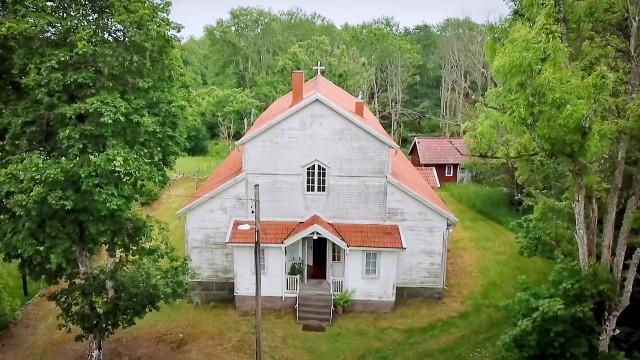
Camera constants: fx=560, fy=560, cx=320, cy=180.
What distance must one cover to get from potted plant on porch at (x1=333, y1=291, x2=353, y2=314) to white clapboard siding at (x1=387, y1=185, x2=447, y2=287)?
8.63 ft

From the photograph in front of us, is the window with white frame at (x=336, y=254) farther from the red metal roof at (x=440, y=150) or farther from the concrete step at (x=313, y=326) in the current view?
the red metal roof at (x=440, y=150)

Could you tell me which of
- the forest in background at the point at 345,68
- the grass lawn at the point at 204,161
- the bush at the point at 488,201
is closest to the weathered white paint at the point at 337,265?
the bush at the point at 488,201

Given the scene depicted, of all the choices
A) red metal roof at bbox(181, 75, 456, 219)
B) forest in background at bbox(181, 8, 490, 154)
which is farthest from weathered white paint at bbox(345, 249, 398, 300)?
forest in background at bbox(181, 8, 490, 154)

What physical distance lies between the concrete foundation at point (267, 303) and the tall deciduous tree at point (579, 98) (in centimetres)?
1184

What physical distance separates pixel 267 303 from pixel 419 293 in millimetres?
6758

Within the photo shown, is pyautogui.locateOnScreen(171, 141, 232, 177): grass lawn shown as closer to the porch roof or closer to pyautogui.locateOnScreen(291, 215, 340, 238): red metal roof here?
the porch roof

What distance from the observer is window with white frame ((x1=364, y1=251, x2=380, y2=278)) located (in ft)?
77.9

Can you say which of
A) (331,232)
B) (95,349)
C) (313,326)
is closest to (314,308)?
(313,326)

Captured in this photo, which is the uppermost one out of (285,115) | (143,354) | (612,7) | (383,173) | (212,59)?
(212,59)

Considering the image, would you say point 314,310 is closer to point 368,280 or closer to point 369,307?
point 369,307

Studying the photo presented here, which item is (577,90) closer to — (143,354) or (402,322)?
(402,322)

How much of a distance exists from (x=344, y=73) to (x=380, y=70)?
976 cm

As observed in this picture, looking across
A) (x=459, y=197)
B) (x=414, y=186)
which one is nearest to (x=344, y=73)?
(x=459, y=197)

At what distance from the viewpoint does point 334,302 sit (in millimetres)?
23703
